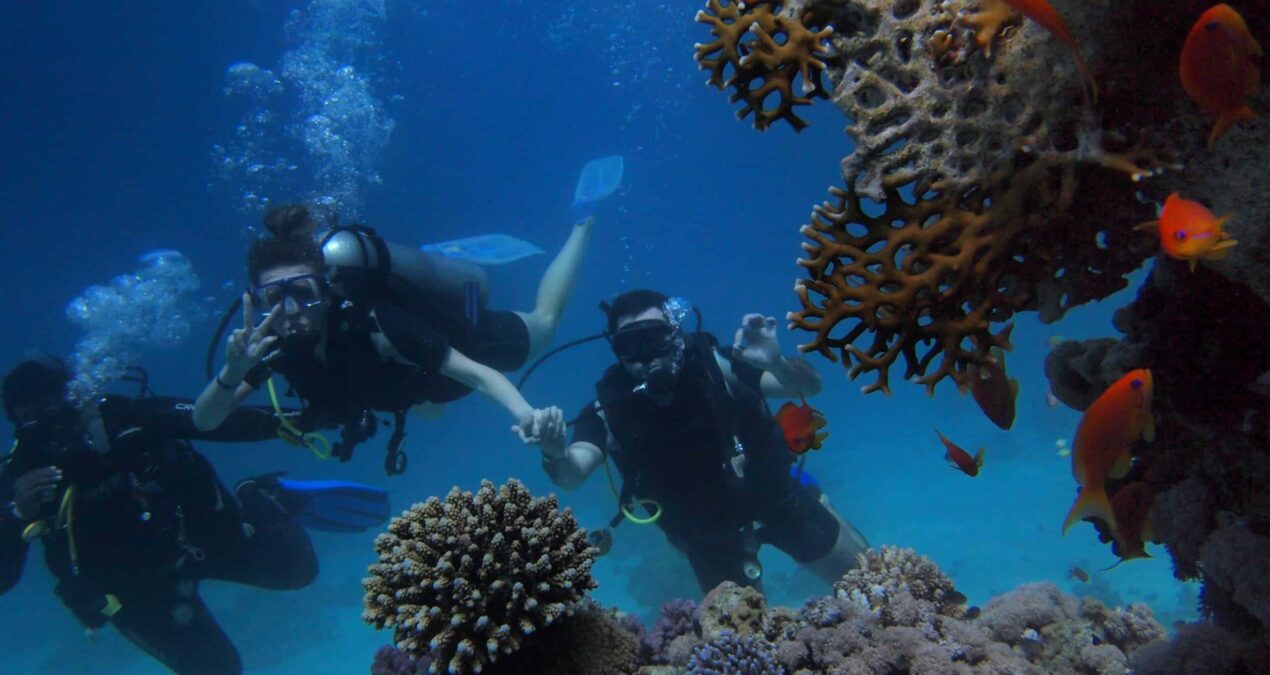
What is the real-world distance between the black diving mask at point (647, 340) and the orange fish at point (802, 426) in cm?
256

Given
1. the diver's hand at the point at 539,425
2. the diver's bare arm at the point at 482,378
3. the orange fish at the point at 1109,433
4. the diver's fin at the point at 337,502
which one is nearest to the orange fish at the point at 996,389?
the orange fish at the point at 1109,433

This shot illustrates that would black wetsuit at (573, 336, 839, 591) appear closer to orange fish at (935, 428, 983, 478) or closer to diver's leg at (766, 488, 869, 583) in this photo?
diver's leg at (766, 488, 869, 583)

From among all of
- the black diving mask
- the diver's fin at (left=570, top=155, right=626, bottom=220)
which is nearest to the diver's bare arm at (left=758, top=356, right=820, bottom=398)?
the black diving mask

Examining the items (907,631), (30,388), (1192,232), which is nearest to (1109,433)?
(1192,232)

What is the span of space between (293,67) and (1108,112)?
1226 inches

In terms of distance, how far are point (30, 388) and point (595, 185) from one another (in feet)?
33.8

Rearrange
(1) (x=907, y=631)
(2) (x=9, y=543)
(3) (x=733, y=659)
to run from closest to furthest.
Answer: (3) (x=733, y=659)
(1) (x=907, y=631)
(2) (x=9, y=543)

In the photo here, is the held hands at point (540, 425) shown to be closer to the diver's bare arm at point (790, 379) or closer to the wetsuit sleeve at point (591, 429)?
the wetsuit sleeve at point (591, 429)

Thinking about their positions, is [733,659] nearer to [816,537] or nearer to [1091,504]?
[1091,504]

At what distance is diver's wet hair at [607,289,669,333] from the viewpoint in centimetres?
705

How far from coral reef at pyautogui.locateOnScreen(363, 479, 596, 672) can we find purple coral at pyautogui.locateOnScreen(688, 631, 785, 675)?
814 millimetres

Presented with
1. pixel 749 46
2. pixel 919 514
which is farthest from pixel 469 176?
pixel 749 46

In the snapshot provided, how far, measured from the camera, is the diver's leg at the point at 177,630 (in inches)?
336

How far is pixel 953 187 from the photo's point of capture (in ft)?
7.87
